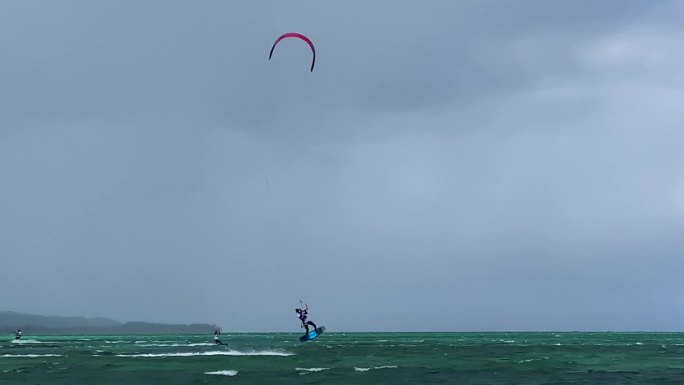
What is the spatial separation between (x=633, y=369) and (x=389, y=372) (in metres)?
19.5

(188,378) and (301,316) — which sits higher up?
(301,316)

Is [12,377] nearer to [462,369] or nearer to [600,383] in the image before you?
[462,369]

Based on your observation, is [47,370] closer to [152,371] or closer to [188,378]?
[152,371]

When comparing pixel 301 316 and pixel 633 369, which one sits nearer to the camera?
pixel 301 316

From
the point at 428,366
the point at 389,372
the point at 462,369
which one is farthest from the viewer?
the point at 428,366

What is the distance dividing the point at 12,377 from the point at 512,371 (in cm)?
3524

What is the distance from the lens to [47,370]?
5188 centimetres

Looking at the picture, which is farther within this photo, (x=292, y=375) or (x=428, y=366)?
(x=428, y=366)

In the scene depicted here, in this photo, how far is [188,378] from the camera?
44.3 m

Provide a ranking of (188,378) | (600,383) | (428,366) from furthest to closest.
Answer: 1. (428,366)
2. (188,378)
3. (600,383)

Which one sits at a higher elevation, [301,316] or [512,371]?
[301,316]

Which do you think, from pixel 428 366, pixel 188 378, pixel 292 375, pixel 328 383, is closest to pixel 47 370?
pixel 188 378

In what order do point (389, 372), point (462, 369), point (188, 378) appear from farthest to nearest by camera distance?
point (462, 369), point (389, 372), point (188, 378)

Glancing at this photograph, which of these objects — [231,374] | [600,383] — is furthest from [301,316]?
[600,383]
